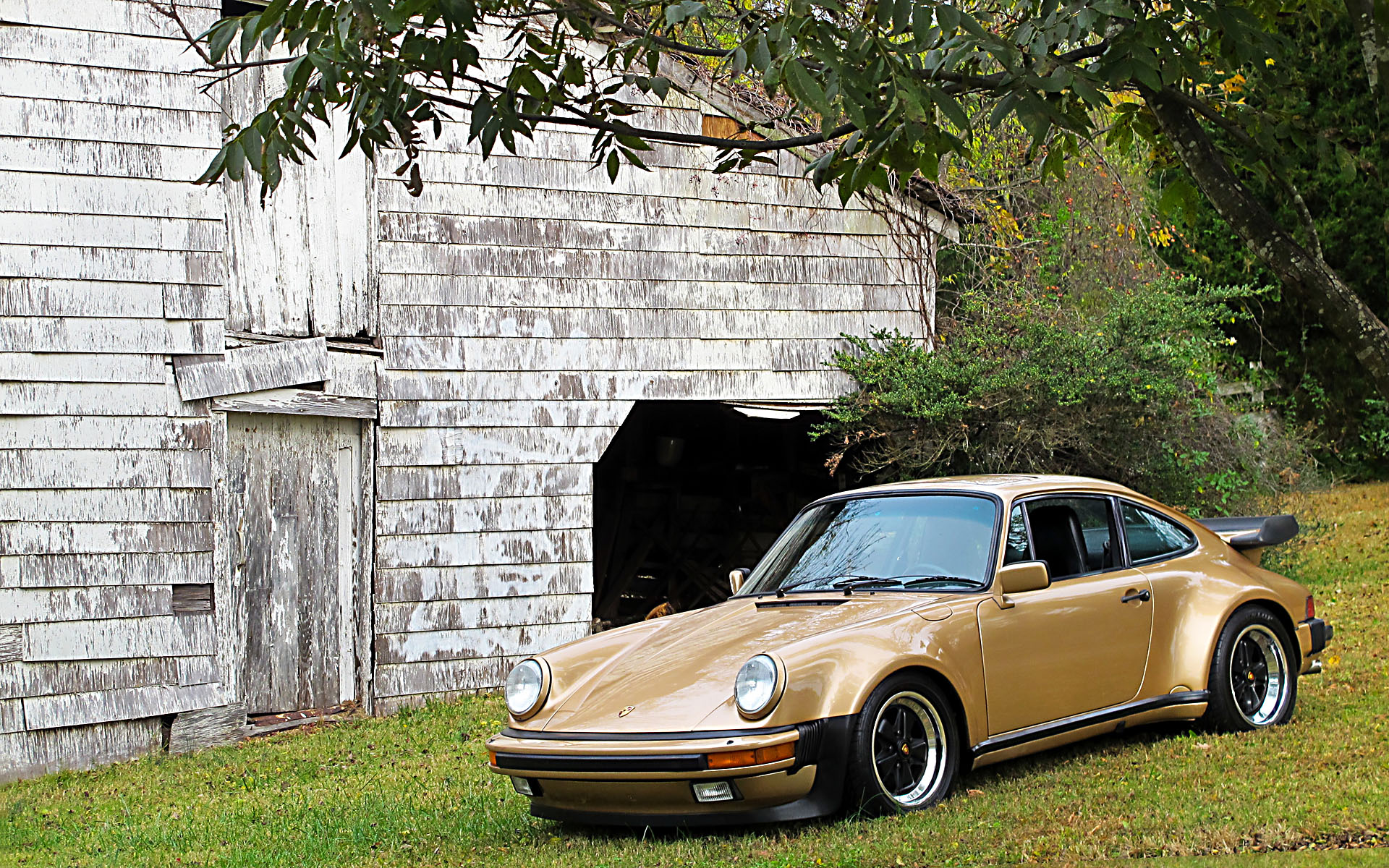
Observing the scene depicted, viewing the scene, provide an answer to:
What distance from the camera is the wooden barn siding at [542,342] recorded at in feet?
34.0

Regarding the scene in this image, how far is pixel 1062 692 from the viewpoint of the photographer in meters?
6.18

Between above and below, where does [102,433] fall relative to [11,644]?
above

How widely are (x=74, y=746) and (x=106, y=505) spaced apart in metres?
1.68

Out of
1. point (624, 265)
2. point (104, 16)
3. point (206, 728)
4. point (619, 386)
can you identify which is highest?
point (104, 16)

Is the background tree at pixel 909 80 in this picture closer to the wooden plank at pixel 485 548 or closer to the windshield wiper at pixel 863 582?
the windshield wiper at pixel 863 582

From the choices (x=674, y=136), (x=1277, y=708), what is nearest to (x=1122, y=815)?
(x=1277, y=708)

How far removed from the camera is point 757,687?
5.18 m

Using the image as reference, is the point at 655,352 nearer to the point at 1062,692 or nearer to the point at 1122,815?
the point at 1062,692

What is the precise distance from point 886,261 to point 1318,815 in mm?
7437

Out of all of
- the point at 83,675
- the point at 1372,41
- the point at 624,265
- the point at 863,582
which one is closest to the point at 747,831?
the point at 863,582

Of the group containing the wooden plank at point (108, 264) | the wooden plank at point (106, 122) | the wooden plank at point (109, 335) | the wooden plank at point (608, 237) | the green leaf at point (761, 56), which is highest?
the wooden plank at point (106, 122)

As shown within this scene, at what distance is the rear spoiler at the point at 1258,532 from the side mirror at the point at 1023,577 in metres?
1.95

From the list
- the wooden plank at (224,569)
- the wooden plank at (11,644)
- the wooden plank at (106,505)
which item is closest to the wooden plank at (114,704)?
the wooden plank at (224,569)

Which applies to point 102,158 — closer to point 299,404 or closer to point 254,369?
point 254,369
